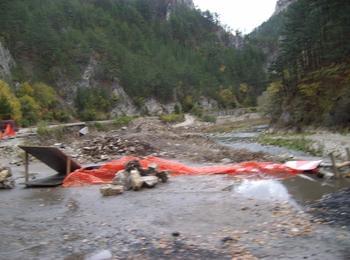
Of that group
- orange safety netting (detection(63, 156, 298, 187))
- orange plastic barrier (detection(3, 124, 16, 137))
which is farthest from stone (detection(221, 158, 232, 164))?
orange plastic barrier (detection(3, 124, 16, 137))

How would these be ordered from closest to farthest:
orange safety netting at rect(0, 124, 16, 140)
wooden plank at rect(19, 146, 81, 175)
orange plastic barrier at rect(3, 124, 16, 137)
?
1. wooden plank at rect(19, 146, 81, 175)
2. orange safety netting at rect(0, 124, 16, 140)
3. orange plastic barrier at rect(3, 124, 16, 137)

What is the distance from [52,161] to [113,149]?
9.51 meters

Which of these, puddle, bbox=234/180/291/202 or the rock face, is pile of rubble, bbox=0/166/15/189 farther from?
the rock face

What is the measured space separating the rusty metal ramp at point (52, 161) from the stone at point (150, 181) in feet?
12.1

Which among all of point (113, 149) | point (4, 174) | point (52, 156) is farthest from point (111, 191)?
point (113, 149)

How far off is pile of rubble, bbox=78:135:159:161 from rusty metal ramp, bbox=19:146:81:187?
25.1 ft

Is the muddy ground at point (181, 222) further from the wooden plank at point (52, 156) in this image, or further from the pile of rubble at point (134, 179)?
the wooden plank at point (52, 156)

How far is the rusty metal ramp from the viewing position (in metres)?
17.0

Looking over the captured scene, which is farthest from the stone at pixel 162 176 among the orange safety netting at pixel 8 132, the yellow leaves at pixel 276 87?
the yellow leaves at pixel 276 87

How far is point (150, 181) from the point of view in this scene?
15867 millimetres

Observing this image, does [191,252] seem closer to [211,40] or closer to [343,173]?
[343,173]

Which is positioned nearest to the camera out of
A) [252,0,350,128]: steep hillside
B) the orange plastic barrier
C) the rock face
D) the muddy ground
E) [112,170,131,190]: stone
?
the muddy ground

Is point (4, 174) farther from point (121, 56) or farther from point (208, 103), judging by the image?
point (208, 103)

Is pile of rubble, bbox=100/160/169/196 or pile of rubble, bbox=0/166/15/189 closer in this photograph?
pile of rubble, bbox=100/160/169/196
